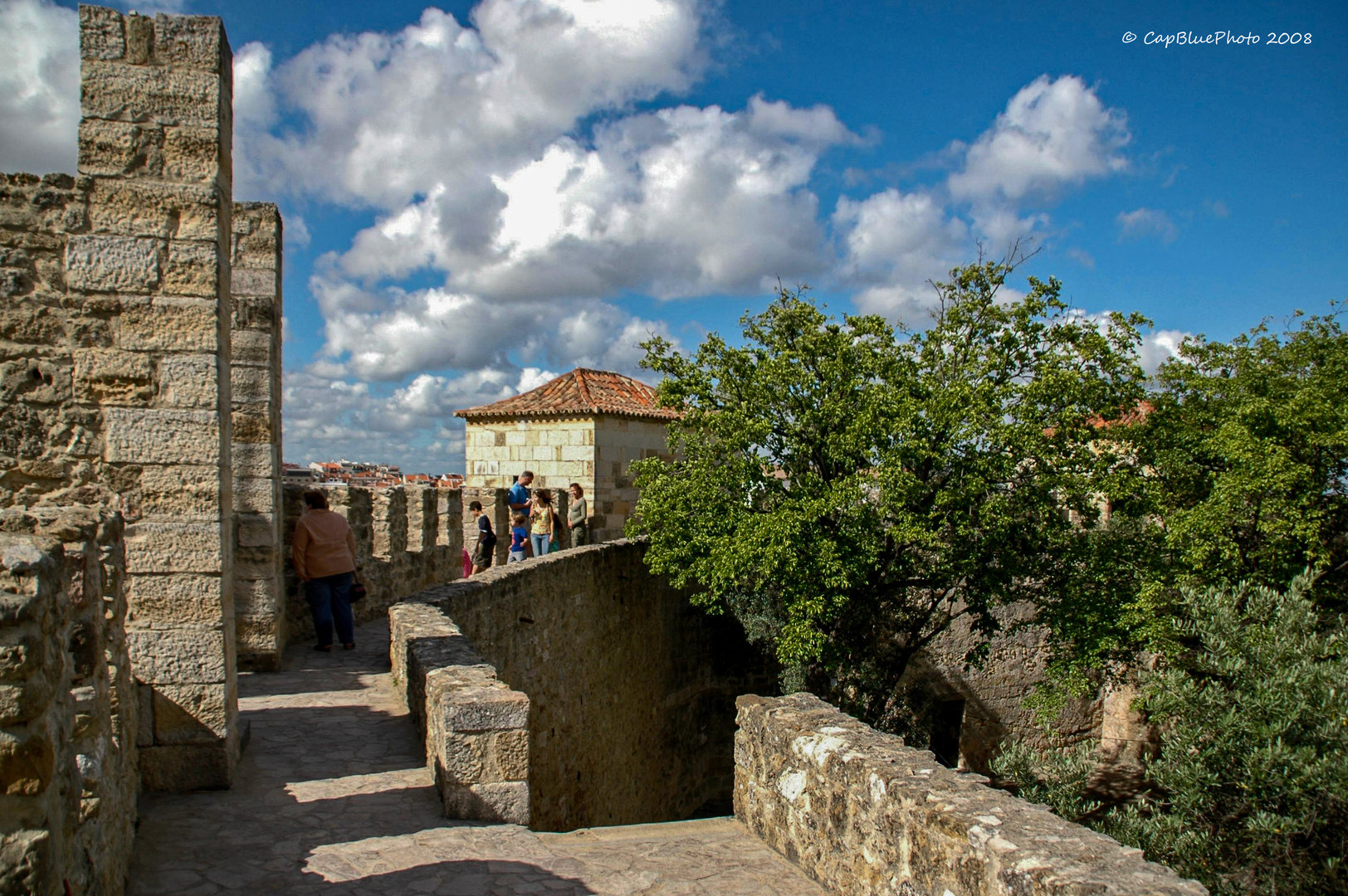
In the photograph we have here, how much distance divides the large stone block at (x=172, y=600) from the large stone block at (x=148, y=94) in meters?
2.39

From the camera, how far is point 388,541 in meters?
10.2

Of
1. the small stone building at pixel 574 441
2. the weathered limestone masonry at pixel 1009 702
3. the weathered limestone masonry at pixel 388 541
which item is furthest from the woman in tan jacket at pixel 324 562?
the weathered limestone masonry at pixel 1009 702

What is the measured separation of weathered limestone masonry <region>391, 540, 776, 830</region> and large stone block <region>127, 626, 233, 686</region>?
3.72 feet

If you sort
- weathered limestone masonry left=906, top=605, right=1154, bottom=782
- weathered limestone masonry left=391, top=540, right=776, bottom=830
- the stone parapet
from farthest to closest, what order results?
weathered limestone masonry left=906, top=605, right=1154, bottom=782 < weathered limestone masonry left=391, top=540, right=776, bottom=830 < the stone parapet

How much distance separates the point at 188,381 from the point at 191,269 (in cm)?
58

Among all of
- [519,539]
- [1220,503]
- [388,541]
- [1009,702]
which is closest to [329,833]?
[388,541]

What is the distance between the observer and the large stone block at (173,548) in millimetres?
4613

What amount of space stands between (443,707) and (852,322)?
9.83m

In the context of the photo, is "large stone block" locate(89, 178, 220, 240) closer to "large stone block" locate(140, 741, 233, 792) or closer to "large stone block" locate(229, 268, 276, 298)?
"large stone block" locate(140, 741, 233, 792)

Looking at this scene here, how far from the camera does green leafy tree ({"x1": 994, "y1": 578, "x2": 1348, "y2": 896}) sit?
7594 mm

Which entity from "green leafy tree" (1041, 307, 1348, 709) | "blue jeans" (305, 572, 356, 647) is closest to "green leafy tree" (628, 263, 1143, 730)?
"green leafy tree" (1041, 307, 1348, 709)

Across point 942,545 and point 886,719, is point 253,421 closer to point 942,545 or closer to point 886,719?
point 942,545

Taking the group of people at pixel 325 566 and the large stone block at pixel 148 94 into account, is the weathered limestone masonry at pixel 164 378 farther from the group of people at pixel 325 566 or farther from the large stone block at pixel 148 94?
the group of people at pixel 325 566

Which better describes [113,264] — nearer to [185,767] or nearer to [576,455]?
[185,767]
